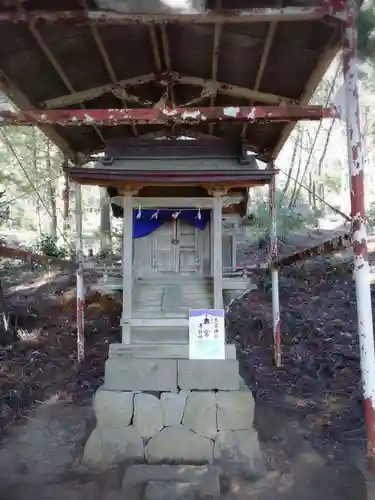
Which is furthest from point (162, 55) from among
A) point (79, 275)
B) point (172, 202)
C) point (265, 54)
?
point (79, 275)

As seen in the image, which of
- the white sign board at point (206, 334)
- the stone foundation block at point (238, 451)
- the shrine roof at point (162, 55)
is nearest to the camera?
the shrine roof at point (162, 55)

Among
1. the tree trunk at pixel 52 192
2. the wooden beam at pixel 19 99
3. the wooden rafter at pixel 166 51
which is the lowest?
the wooden beam at pixel 19 99

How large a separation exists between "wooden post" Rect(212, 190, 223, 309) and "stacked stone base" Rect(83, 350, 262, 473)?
833 millimetres

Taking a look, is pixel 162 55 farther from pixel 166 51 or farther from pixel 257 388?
pixel 257 388

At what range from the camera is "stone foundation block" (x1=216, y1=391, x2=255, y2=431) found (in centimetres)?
536

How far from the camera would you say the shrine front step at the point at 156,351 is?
18.4 ft

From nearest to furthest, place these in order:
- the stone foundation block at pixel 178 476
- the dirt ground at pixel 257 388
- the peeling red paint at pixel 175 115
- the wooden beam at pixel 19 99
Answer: the peeling red paint at pixel 175 115, the stone foundation block at pixel 178 476, the wooden beam at pixel 19 99, the dirt ground at pixel 257 388

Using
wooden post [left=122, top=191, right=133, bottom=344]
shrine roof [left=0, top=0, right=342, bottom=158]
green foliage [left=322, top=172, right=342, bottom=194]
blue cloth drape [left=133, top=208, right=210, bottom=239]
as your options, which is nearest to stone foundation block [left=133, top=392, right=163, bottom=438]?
wooden post [left=122, top=191, right=133, bottom=344]

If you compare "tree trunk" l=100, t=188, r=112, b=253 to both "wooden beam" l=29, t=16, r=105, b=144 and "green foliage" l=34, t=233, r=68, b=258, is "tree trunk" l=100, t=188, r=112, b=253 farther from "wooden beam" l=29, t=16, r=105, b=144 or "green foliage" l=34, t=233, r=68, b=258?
"wooden beam" l=29, t=16, r=105, b=144

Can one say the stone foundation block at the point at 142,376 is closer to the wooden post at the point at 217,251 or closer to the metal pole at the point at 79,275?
the wooden post at the point at 217,251

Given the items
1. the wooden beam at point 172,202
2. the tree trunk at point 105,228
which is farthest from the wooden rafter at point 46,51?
the tree trunk at point 105,228

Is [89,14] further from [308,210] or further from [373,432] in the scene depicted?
[308,210]

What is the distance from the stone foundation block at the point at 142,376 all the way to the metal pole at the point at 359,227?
2.38 metres

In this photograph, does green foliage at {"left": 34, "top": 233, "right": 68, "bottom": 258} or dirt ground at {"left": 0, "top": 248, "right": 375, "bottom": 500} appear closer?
dirt ground at {"left": 0, "top": 248, "right": 375, "bottom": 500}
